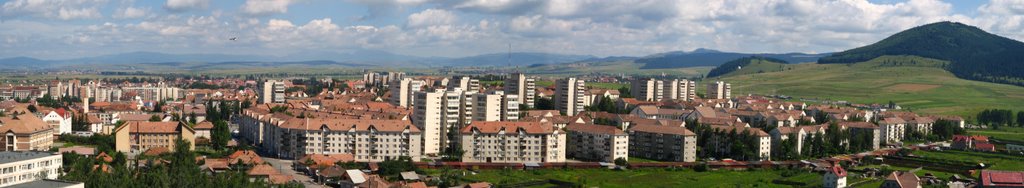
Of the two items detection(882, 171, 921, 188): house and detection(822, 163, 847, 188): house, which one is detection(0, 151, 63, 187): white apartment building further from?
detection(882, 171, 921, 188): house

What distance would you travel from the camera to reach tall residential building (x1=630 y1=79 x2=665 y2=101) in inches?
3228

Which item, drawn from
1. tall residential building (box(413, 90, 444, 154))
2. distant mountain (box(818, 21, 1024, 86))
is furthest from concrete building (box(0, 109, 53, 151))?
distant mountain (box(818, 21, 1024, 86))

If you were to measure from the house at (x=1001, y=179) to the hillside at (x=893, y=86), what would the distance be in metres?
47.4

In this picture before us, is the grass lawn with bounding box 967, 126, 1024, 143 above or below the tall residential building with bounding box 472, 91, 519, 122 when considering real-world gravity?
below

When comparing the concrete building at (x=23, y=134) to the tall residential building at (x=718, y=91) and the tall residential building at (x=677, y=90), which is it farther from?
the tall residential building at (x=718, y=91)

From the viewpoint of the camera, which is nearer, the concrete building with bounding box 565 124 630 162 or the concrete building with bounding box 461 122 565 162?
the concrete building with bounding box 461 122 565 162

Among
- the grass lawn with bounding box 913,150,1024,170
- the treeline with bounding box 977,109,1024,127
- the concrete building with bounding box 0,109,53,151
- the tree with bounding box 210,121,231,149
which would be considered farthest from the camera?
the treeline with bounding box 977,109,1024,127

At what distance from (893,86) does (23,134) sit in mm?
98158

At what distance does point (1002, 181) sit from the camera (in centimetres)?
3856

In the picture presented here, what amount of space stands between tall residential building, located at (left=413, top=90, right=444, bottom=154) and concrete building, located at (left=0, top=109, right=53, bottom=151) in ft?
57.1

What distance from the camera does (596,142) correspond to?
158ft

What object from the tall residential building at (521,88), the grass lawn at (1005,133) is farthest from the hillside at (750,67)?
the tall residential building at (521,88)

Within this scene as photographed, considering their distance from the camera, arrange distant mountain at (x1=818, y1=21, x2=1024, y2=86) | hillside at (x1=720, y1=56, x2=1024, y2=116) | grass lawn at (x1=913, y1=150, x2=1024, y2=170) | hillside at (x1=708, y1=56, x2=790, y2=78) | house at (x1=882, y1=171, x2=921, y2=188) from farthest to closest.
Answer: hillside at (x1=708, y1=56, x2=790, y2=78) → distant mountain at (x1=818, y1=21, x2=1024, y2=86) → hillside at (x1=720, y1=56, x2=1024, y2=116) → grass lawn at (x1=913, y1=150, x2=1024, y2=170) → house at (x1=882, y1=171, x2=921, y2=188)

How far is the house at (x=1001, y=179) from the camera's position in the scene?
38.5 m
